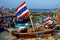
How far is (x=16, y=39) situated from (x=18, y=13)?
4585mm

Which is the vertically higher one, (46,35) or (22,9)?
(22,9)

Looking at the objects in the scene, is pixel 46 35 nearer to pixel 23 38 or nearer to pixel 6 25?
pixel 23 38

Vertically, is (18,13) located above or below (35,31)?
above

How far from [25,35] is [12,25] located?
1347 centimetres

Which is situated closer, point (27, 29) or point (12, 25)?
point (27, 29)

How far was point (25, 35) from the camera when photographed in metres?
24.0

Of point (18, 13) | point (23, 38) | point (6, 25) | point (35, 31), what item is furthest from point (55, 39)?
point (6, 25)

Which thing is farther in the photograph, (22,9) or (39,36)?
(39,36)

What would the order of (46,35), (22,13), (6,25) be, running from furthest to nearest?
(6,25)
(46,35)
(22,13)

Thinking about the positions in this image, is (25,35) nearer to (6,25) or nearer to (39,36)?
(39,36)

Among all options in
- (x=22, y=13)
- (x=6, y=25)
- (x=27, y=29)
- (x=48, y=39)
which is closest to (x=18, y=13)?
(x=22, y=13)

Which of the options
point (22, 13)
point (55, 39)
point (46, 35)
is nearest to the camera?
point (22, 13)

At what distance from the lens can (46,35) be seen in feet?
81.5

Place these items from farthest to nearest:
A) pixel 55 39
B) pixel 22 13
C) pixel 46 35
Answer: pixel 46 35 → pixel 55 39 → pixel 22 13
